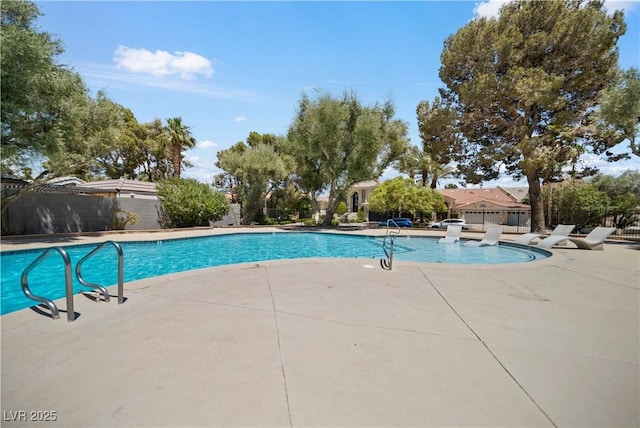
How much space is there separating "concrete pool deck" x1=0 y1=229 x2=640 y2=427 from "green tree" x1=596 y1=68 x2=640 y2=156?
1156 centimetres

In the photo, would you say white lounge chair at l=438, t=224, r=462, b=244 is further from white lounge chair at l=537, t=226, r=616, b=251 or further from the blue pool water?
→ white lounge chair at l=537, t=226, r=616, b=251

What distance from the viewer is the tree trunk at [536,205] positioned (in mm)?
17688

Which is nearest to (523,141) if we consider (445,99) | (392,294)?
(445,99)

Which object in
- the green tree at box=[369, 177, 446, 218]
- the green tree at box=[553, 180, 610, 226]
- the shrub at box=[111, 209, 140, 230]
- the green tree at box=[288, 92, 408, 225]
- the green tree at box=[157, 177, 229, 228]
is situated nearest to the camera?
the shrub at box=[111, 209, 140, 230]

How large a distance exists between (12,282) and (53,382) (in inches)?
292

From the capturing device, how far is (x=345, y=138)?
1981cm

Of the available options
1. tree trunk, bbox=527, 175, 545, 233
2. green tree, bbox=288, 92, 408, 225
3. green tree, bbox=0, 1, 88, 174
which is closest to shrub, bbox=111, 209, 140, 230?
green tree, bbox=0, 1, 88, 174

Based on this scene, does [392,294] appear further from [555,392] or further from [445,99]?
[445,99]

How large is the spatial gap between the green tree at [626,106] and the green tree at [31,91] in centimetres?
2200

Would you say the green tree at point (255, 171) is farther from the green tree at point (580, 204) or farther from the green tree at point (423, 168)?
the green tree at point (580, 204)

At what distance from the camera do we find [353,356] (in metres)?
2.65

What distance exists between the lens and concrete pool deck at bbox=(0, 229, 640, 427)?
1.93m

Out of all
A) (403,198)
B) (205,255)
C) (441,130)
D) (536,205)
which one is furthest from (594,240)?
(205,255)

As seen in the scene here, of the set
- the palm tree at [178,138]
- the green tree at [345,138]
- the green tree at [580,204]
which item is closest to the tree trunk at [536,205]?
the green tree at [580,204]
